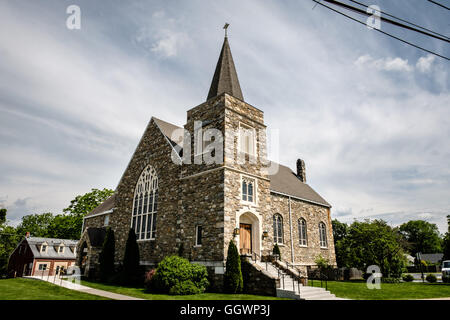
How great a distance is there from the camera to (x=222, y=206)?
15242 millimetres

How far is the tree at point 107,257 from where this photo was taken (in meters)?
20.5

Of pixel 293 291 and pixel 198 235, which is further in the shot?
pixel 198 235

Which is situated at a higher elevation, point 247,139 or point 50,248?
point 247,139

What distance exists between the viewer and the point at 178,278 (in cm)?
1370

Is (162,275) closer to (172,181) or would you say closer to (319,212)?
(172,181)

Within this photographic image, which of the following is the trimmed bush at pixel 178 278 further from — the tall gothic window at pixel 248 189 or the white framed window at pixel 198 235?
the tall gothic window at pixel 248 189

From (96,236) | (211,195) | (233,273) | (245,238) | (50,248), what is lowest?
(233,273)

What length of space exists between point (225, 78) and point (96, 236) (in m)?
16.2

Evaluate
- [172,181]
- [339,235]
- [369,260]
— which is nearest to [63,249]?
[172,181]

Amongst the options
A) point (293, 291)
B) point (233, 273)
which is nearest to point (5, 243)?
point (233, 273)

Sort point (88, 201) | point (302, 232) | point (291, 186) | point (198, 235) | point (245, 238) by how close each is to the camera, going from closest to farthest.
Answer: point (198, 235) → point (245, 238) → point (302, 232) → point (291, 186) → point (88, 201)

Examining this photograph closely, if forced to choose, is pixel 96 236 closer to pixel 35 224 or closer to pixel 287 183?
pixel 287 183

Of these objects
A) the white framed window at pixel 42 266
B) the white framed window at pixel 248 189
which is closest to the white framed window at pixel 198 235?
the white framed window at pixel 248 189

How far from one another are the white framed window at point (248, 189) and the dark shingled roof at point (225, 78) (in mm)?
5624
